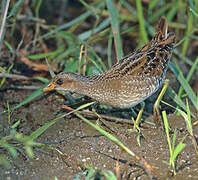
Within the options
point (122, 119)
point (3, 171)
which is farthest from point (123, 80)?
point (3, 171)

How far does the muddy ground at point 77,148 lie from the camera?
3787mm

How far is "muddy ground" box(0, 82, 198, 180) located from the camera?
12.4 feet

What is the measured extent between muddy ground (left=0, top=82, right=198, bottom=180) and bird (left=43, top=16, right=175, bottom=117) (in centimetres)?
45

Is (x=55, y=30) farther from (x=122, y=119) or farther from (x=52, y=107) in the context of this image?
(x=122, y=119)

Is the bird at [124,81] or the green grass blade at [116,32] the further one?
the green grass blade at [116,32]

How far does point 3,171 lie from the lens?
12.1 feet

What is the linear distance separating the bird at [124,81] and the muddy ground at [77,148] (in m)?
0.45

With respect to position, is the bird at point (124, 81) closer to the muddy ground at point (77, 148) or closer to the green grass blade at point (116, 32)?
the muddy ground at point (77, 148)

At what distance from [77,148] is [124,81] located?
3.22 feet

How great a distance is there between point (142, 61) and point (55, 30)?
6.49ft

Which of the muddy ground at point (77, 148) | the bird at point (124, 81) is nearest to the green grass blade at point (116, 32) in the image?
the bird at point (124, 81)

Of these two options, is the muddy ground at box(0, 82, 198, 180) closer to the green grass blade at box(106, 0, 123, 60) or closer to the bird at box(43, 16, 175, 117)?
the bird at box(43, 16, 175, 117)

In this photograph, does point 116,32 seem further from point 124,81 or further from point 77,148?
point 77,148

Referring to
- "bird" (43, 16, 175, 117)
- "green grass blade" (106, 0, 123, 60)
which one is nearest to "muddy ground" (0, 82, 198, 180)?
"bird" (43, 16, 175, 117)
